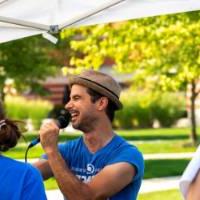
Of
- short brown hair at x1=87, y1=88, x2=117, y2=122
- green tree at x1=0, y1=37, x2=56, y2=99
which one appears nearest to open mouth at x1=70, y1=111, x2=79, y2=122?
short brown hair at x1=87, y1=88, x2=117, y2=122

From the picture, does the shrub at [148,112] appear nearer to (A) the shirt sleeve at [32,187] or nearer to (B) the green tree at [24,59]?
(B) the green tree at [24,59]

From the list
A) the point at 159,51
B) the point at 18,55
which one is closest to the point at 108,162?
the point at 159,51

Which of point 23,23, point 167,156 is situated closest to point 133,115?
point 167,156

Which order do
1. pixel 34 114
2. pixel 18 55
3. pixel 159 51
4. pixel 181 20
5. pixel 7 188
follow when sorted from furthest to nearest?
pixel 34 114 < pixel 18 55 < pixel 159 51 < pixel 181 20 < pixel 7 188

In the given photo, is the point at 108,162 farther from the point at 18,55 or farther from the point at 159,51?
the point at 18,55

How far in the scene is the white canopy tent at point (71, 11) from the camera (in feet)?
16.5

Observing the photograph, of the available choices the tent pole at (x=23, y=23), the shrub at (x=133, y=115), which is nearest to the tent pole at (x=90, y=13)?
the tent pole at (x=23, y=23)

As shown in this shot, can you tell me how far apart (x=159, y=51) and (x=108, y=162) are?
16978 millimetres

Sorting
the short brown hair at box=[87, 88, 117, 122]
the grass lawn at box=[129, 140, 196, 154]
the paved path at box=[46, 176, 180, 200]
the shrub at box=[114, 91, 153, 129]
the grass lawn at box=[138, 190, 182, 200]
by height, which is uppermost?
the short brown hair at box=[87, 88, 117, 122]

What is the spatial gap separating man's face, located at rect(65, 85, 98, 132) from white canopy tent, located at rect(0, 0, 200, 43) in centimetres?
89

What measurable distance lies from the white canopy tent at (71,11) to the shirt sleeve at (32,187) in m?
2.06

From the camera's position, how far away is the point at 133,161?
13.8ft

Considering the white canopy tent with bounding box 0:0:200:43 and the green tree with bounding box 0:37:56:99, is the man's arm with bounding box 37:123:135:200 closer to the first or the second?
the white canopy tent with bounding box 0:0:200:43

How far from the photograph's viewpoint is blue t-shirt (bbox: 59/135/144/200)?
4.22 meters
